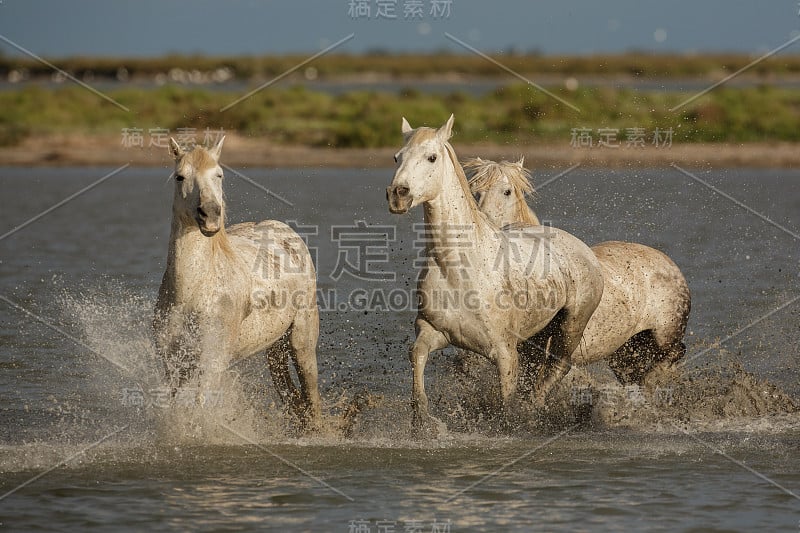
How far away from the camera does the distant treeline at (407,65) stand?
76988 mm

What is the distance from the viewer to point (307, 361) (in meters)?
8.98

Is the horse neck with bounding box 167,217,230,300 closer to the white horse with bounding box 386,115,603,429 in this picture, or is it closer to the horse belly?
the horse belly

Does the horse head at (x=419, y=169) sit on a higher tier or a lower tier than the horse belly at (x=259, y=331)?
higher

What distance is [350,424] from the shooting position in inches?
358

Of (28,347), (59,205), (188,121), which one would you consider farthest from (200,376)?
(188,121)

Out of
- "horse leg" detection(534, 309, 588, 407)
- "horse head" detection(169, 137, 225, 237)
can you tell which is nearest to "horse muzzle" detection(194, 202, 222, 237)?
"horse head" detection(169, 137, 225, 237)

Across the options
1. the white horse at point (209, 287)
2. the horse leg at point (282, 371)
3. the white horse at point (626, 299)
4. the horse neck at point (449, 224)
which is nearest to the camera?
the white horse at point (209, 287)

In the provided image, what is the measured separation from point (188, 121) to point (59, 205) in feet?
26.5

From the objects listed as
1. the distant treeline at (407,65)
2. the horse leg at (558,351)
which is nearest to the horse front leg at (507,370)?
the horse leg at (558,351)

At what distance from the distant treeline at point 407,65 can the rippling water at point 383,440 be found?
193 ft

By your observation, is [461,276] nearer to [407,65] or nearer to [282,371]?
[282,371]

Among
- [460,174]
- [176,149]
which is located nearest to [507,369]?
[460,174]

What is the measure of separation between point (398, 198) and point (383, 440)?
195 centimetres

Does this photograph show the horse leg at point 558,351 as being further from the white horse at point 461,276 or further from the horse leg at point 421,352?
the horse leg at point 421,352
